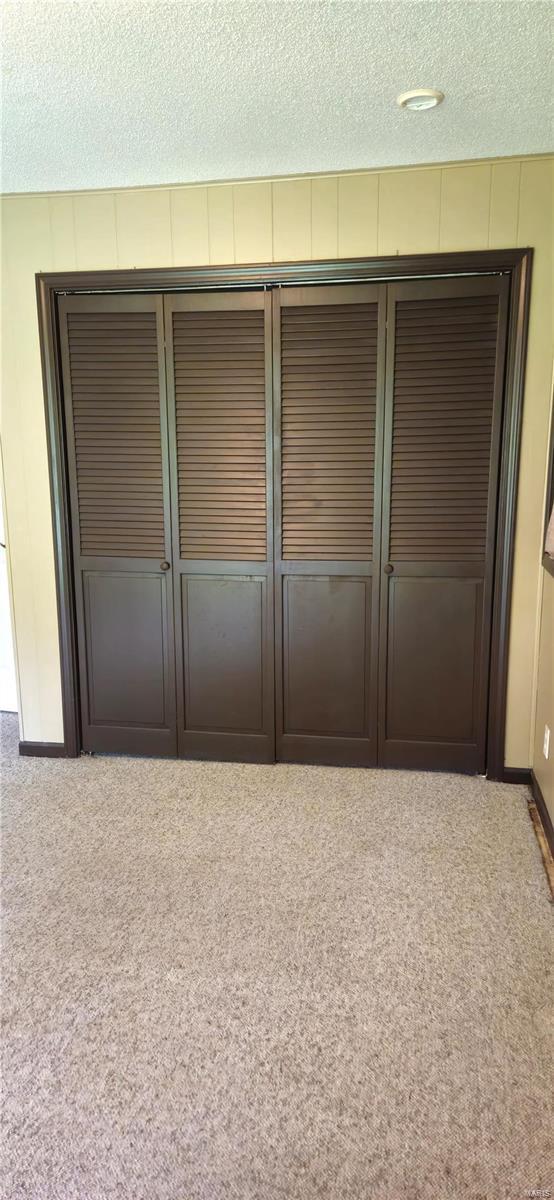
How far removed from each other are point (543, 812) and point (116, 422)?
2377 millimetres

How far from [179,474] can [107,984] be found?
1991 mm

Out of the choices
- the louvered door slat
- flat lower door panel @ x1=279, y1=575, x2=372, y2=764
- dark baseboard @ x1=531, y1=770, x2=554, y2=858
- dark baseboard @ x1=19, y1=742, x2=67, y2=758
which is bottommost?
dark baseboard @ x1=19, y1=742, x2=67, y2=758

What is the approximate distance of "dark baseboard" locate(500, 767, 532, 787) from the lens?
10.1ft

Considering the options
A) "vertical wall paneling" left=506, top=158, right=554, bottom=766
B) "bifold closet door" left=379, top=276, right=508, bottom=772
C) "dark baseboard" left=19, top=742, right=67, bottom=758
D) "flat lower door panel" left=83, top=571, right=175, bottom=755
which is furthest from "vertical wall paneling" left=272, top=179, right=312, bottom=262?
"dark baseboard" left=19, top=742, right=67, bottom=758

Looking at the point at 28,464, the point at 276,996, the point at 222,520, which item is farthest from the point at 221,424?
the point at 276,996

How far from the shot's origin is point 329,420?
3.02 m

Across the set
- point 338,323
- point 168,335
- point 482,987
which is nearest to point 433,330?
point 338,323

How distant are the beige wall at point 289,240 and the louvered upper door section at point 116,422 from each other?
0.51ft

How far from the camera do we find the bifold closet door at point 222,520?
304cm

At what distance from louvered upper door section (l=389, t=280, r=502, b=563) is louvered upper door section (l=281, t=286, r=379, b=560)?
118 mm

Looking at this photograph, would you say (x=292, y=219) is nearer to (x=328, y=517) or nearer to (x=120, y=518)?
(x=328, y=517)

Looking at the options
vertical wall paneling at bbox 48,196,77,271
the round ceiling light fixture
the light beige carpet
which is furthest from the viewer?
vertical wall paneling at bbox 48,196,77,271

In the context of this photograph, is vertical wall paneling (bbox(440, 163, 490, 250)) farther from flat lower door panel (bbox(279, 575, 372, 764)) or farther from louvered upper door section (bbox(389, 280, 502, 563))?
flat lower door panel (bbox(279, 575, 372, 764))

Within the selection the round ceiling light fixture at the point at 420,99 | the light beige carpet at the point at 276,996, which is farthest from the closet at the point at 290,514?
the round ceiling light fixture at the point at 420,99
